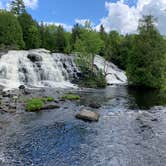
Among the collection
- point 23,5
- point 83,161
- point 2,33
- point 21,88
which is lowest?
point 83,161

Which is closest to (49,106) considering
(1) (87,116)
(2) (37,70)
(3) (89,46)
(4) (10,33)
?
(1) (87,116)

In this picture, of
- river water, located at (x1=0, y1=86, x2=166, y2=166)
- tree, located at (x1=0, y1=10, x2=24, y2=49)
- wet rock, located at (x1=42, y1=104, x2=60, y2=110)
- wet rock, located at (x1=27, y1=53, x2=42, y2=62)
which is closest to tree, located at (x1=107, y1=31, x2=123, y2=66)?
tree, located at (x1=0, y1=10, x2=24, y2=49)

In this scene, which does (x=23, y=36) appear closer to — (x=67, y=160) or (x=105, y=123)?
(x=105, y=123)

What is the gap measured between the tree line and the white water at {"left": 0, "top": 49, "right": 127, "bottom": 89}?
4502 millimetres

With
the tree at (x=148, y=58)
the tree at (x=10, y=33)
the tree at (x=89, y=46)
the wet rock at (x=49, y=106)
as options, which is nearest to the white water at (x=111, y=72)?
the tree at (x=89, y=46)

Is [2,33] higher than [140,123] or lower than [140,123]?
higher

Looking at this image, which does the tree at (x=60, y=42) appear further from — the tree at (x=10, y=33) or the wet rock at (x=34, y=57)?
the wet rock at (x=34, y=57)

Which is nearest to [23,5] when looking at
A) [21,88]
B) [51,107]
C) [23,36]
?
[23,36]

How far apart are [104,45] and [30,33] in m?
23.7

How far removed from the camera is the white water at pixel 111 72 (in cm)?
7199

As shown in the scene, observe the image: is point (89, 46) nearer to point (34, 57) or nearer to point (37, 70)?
point (34, 57)

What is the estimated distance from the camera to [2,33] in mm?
78750

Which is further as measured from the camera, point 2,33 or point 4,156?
point 2,33

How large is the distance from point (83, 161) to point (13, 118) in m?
12.9
